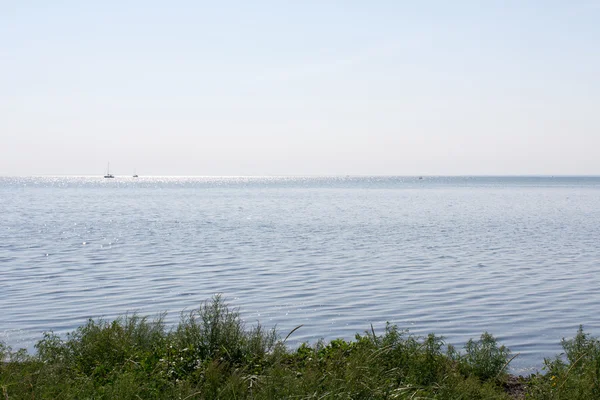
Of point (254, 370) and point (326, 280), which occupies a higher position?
point (254, 370)

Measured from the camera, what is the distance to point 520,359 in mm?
12531

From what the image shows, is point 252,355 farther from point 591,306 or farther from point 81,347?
point 591,306

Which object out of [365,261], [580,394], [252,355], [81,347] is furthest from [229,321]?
[365,261]

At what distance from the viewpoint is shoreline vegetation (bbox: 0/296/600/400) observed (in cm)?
699

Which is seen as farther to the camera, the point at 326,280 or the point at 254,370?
the point at 326,280

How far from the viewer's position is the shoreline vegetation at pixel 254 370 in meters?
6.99

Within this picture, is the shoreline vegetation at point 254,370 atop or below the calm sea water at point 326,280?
atop

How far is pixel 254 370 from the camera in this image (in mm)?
8484

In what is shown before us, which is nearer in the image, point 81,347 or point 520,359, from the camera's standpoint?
point 81,347

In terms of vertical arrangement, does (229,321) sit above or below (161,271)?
above

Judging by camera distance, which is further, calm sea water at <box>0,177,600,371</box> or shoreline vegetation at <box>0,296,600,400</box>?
calm sea water at <box>0,177,600,371</box>

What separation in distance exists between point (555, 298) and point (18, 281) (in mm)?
17628

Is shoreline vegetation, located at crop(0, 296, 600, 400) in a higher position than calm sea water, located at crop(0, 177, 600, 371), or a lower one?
higher

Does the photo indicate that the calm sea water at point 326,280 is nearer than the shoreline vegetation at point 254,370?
No
